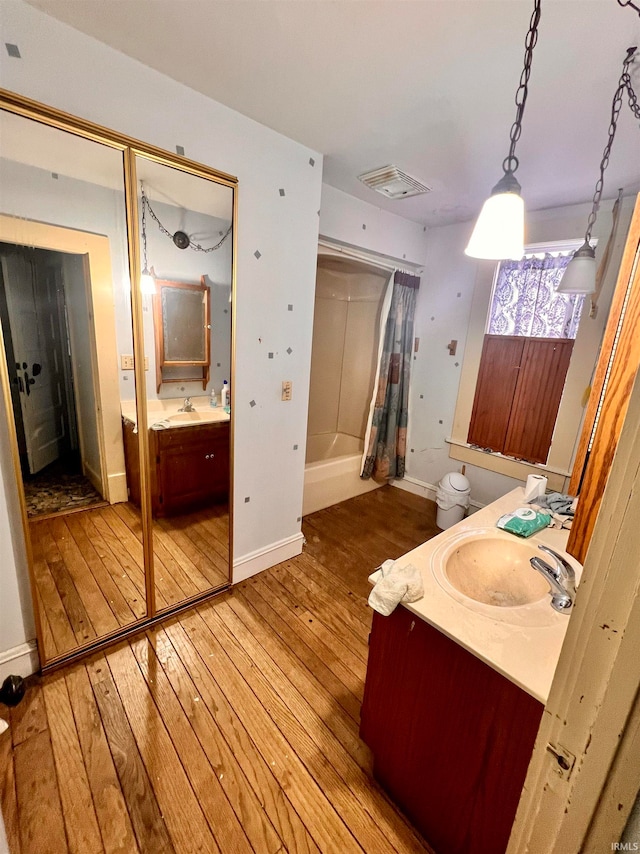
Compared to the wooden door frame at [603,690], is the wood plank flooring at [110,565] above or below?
below

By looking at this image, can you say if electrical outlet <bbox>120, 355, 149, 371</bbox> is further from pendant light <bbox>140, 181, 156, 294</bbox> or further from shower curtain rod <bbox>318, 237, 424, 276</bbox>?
shower curtain rod <bbox>318, 237, 424, 276</bbox>

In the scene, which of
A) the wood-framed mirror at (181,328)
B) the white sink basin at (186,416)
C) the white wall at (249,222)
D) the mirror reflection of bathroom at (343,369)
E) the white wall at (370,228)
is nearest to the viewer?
A: the white wall at (249,222)

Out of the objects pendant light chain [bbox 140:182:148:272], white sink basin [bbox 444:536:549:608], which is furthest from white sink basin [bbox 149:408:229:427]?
white sink basin [bbox 444:536:549:608]

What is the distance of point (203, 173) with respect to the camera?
1584 millimetres

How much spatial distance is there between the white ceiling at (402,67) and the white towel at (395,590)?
5.48 ft

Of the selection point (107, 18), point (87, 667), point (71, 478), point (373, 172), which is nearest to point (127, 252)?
point (107, 18)

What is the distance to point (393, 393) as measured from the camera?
3.34m

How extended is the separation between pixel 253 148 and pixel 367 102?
1.84ft

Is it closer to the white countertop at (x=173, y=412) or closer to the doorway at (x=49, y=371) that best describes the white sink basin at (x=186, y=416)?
the white countertop at (x=173, y=412)

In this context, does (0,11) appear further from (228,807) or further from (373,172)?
(228,807)

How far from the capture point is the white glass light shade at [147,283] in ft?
5.18

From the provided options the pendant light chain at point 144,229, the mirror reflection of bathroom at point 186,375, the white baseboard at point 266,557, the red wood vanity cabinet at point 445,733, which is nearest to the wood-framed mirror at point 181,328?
the mirror reflection of bathroom at point 186,375

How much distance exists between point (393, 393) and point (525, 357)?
1092 mm

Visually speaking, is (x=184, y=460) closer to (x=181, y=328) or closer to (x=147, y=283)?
(x=181, y=328)
